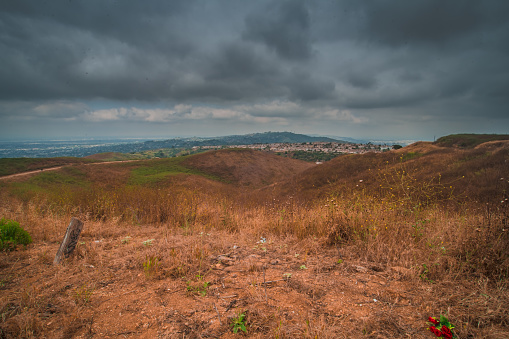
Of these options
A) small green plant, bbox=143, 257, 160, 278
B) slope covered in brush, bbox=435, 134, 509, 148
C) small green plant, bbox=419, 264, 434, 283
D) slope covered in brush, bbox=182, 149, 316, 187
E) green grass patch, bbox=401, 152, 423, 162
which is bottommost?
slope covered in brush, bbox=182, 149, 316, 187

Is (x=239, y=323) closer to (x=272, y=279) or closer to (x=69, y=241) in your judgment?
(x=272, y=279)

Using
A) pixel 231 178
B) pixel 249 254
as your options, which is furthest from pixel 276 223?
pixel 231 178

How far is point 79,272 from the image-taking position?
3.72 meters

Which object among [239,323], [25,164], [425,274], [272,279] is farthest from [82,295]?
[25,164]

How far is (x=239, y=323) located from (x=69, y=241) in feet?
12.6

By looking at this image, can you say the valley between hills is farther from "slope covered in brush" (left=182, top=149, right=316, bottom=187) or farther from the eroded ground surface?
"slope covered in brush" (left=182, top=149, right=316, bottom=187)

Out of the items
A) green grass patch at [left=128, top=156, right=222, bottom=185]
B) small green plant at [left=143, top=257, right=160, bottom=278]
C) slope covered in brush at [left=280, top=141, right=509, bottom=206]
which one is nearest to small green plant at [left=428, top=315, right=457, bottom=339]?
slope covered in brush at [left=280, top=141, right=509, bottom=206]

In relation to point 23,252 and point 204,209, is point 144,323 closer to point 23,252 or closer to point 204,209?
point 23,252

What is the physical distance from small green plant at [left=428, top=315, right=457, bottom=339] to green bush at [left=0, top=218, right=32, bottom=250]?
731cm

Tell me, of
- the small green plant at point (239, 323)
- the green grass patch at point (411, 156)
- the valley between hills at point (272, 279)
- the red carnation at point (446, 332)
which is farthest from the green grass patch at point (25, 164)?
the green grass patch at point (411, 156)

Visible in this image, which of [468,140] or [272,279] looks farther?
[468,140]

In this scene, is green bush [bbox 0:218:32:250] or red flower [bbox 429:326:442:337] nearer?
red flower [bbox 429:326:442:337]

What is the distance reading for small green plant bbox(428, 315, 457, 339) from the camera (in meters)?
2.15

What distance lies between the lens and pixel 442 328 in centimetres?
219
